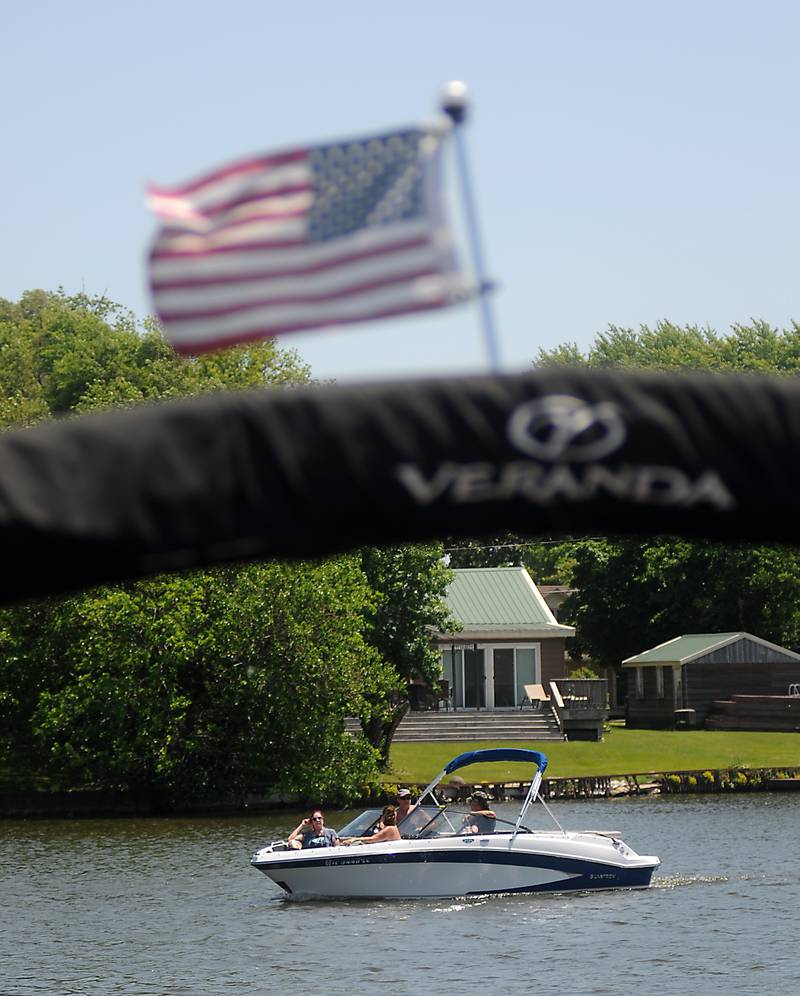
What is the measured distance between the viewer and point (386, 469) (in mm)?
3662

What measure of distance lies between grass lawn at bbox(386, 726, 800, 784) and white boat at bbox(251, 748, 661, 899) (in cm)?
2056

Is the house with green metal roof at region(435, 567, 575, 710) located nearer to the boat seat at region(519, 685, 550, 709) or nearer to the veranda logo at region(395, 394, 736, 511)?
the boat seat at region(519, 685, 550, 709)

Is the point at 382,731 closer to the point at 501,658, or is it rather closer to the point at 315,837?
the point at 501,658

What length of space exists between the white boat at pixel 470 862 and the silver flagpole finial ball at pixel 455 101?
29074 mm

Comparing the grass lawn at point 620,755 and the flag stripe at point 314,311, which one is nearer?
the flag stripe at point 314,311

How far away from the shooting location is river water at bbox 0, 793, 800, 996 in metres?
26.2

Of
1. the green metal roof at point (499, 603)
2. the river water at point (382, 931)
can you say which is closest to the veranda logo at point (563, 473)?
the river water at point (382, 931)

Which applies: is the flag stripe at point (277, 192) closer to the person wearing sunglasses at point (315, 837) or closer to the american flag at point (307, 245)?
the american flag at point (307, 245)

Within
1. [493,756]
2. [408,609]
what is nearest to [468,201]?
[493,756]

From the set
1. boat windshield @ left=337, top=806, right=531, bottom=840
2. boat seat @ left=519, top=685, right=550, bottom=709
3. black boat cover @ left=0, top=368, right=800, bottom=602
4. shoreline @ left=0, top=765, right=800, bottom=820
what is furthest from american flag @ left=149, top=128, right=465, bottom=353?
boat seat @ left=519, top=685, right=550, bottom=709

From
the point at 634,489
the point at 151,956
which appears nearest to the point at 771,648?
the point at 151,956

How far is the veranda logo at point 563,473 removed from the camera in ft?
12.1

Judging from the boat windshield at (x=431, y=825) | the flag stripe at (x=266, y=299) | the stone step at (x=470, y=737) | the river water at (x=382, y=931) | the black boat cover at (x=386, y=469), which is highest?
the flag stripe at (x=266, y=299)

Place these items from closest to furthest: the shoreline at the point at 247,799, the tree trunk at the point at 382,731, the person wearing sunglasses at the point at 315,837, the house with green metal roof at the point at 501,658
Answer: the person wearing sunglasses at the point at 315,837
the shoreline at the point at 247,799
the tree trunk at the point at 382,731
the house with green metal roof at the point at 501,658
